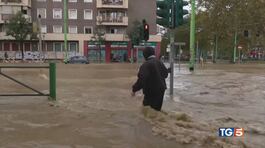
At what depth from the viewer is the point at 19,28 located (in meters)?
66.8

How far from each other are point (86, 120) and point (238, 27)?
24.3 meters

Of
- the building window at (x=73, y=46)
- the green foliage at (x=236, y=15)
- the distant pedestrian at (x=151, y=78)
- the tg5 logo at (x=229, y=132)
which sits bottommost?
the tg5 logo at (x=229, y=132)

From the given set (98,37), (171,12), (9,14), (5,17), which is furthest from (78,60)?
(171,12)

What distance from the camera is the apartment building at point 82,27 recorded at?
7362cm

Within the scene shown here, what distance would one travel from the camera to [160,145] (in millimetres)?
7043

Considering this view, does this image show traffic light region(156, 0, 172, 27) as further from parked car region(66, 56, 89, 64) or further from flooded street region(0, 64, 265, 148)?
parked car region(66, 56, 89, 64)

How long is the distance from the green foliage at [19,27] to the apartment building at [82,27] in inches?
178

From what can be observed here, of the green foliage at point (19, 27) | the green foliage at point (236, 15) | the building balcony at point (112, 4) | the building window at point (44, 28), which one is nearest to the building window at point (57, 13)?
the building window at point (44, 28)

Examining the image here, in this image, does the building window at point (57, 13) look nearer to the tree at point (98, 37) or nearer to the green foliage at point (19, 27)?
the tree at point (98, 37)

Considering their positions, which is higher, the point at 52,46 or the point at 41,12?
the point at 41,12

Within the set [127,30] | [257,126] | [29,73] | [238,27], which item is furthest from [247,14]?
[127,30]

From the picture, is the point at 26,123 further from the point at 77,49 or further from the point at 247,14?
the point at 77,49

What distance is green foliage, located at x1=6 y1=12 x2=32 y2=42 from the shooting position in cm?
6669

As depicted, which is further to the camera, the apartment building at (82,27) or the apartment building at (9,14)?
the apartment building at (82,27)
